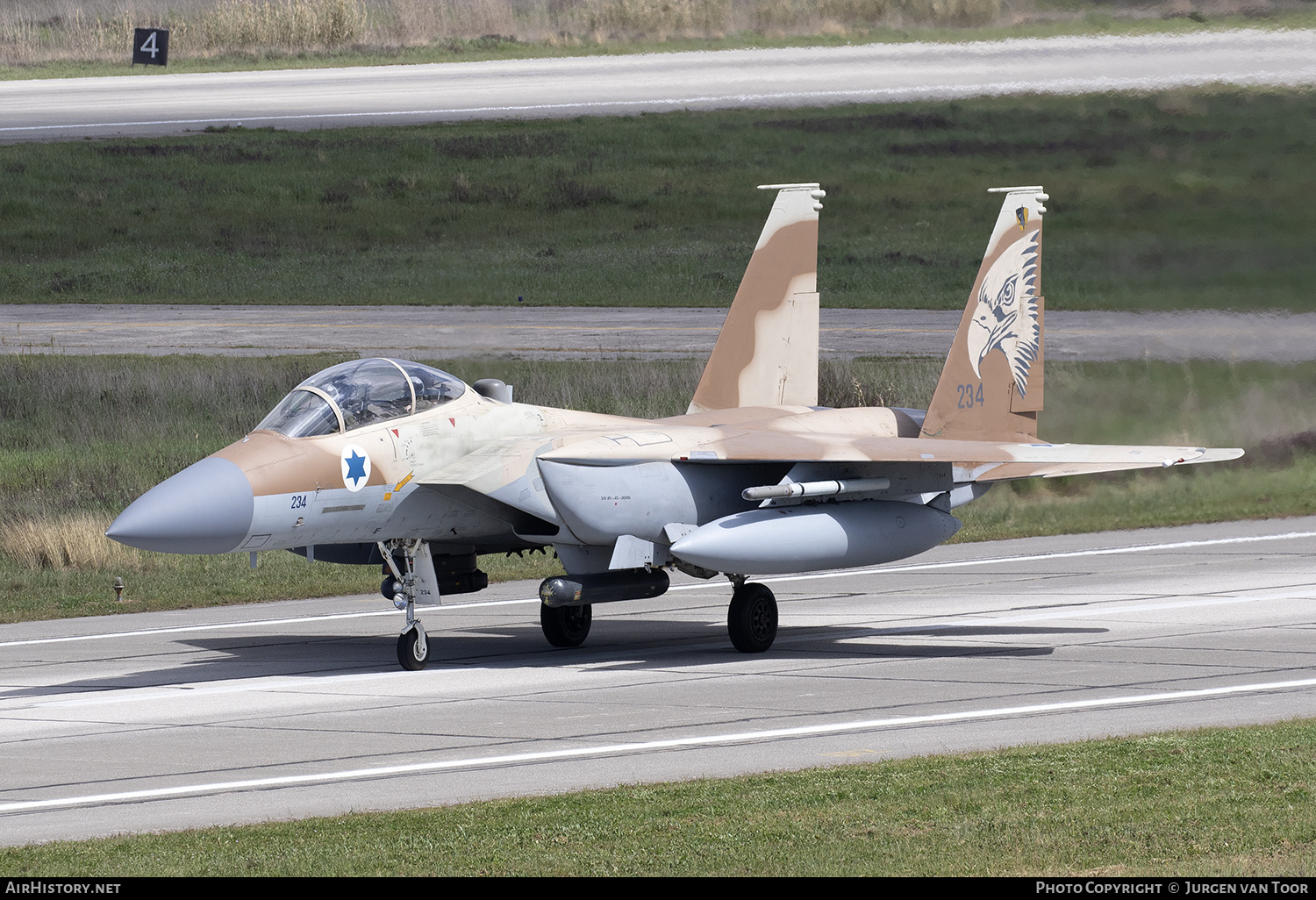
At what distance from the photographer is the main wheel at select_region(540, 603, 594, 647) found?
18625 mm

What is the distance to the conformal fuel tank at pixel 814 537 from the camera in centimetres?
1673

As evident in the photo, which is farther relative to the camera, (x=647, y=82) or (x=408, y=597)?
(x=647, y=82)

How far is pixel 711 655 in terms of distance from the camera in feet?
59.0

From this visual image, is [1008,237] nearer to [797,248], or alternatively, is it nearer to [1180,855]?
[797,248]

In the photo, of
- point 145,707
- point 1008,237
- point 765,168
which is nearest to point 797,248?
point 1008,237

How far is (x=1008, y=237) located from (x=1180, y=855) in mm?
12078

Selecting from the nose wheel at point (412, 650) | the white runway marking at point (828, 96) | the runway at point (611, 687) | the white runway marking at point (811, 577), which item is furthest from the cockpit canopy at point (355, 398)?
the white runway marking at point (828, 96)

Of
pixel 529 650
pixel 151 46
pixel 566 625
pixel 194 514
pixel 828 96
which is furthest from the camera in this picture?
pixel 151 46

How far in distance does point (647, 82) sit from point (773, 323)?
25004 millimetres

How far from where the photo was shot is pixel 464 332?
3972 cm

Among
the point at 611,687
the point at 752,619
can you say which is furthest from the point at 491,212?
the point at 611,687

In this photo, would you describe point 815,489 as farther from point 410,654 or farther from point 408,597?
point 410,654

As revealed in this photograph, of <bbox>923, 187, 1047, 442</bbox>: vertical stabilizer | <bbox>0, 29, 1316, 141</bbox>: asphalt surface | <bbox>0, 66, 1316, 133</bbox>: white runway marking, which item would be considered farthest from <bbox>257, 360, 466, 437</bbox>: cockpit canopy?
<bbox>0, 66, 1316, 133</bbox>: white runway marking

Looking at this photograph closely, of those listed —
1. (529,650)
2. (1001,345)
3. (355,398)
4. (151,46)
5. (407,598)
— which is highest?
(151,46)
